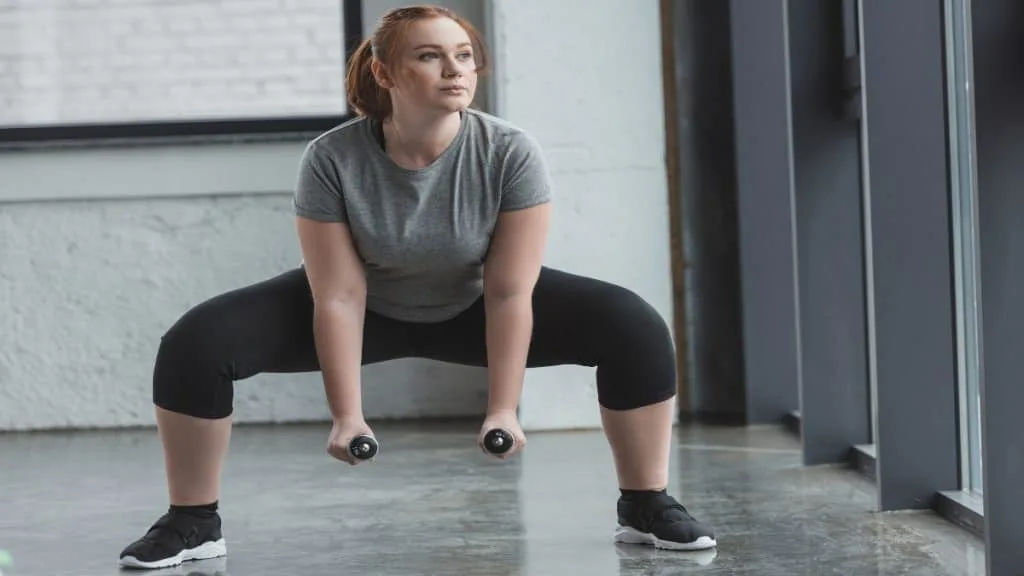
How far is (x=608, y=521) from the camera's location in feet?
9.14

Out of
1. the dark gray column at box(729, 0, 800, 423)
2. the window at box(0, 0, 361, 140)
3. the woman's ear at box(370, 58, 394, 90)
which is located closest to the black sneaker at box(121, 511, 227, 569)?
the woman's ear at box(370, 58, 394, 90)

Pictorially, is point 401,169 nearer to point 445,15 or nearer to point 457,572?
point 445,15

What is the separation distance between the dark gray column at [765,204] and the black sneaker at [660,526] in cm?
176

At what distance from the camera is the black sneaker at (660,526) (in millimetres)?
2449

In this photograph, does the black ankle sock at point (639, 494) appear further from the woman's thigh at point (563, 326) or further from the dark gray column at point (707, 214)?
the dark gray column at point (707, 214)

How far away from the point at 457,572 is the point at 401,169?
0.62 meters

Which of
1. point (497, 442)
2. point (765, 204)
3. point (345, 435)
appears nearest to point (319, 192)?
point (345, 435)

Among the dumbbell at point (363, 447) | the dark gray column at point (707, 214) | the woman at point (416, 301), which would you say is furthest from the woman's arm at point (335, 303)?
the dark gray column at point (707, 214)

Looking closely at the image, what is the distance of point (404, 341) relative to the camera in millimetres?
2494

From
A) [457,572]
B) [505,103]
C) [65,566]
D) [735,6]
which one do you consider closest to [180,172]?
[505,103]

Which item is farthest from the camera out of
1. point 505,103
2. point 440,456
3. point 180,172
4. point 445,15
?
point 180,172

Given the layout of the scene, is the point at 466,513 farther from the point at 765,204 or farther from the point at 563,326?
the point at 765,204

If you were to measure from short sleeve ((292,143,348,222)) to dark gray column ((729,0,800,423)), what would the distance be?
82.4 inches

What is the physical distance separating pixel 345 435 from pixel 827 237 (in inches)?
59.9
